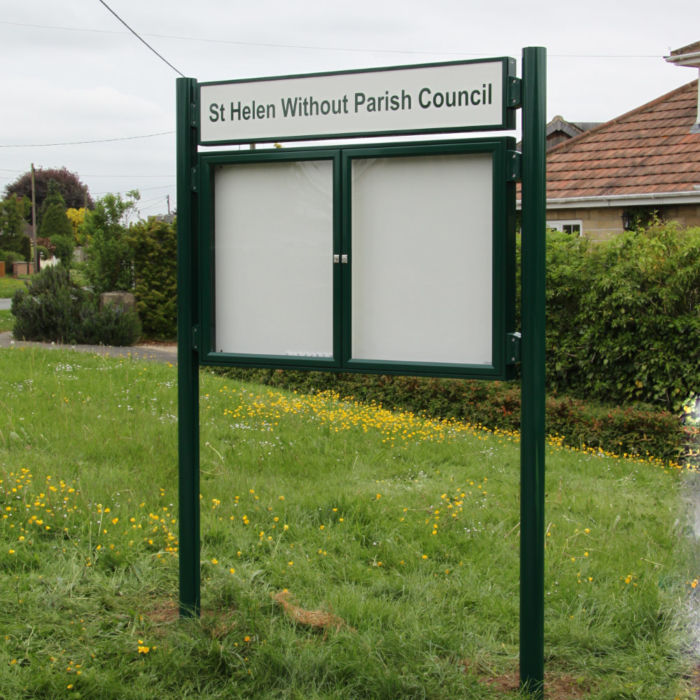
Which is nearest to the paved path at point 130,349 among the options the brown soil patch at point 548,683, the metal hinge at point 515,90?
the brown soil patch at point 548,683

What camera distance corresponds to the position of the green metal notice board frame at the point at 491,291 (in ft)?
9.57

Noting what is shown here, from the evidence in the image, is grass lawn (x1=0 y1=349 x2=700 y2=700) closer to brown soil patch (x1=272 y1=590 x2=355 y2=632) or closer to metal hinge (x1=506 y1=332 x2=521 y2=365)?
brown soil patch (x1=272 y1=590 x2=355 y2=632)

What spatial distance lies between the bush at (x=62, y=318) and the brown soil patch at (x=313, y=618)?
40.2ft

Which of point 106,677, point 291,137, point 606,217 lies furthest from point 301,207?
point 606,217

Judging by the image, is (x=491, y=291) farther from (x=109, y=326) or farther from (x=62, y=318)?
(x=62, y=318)

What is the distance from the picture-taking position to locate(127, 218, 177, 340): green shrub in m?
18.1

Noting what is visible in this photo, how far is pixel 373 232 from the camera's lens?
10.7ft

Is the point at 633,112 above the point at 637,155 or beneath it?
above

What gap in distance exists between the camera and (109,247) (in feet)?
58.2

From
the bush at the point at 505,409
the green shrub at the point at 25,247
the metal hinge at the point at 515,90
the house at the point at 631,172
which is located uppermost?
the green shrub at the point at 25,247

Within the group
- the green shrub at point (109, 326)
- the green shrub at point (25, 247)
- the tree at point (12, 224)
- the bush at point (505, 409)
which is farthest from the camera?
the green shrub at point (25, 247)

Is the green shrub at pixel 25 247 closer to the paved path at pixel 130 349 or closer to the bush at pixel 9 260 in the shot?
the bush at pixel 9 260

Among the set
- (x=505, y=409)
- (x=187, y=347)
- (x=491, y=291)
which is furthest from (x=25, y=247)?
(x=491, y=291)

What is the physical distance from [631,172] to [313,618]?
12537mm
